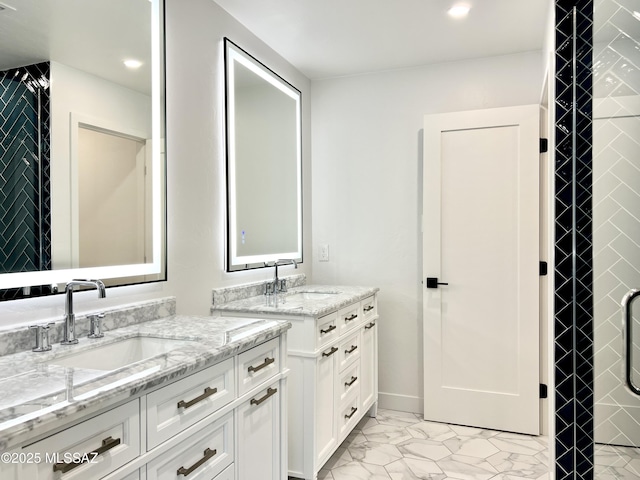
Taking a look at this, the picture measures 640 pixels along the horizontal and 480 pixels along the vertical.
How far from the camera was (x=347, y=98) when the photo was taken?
141 inches

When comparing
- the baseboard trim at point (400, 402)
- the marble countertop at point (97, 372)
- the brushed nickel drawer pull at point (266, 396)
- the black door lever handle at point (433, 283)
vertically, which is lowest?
the baseboard trim at point (400, 402)

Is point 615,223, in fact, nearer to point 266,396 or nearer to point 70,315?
point 266,396

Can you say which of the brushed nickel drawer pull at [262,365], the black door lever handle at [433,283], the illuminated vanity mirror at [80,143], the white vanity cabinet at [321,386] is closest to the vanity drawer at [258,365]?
the brushed nickel drawer pull at [262,365]

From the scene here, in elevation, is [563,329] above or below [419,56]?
below

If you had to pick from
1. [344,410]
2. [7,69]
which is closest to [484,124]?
[344,410]

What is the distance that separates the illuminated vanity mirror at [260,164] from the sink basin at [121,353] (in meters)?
0.90

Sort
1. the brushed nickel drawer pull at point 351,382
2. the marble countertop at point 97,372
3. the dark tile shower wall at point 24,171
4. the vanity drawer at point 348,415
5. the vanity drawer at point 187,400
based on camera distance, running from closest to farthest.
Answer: the marble countertop at point 97,372 → the vanity drawer at point 187,400 → the dark tile shower wall at point 24,171 → the vanity drawer at point 348,415 → the brushed nickel drawer pull at point 351,382

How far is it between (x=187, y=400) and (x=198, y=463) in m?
0.21

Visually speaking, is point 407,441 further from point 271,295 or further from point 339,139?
point 339,139

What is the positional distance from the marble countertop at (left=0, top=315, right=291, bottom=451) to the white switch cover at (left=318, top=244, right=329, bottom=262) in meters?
1.75

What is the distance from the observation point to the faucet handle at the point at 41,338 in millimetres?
1449

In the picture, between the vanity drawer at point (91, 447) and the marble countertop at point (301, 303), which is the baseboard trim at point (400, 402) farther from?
the vanity drawer at point (91, 447)

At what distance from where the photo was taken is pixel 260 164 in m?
2.89

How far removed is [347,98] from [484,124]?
3.41 ft
